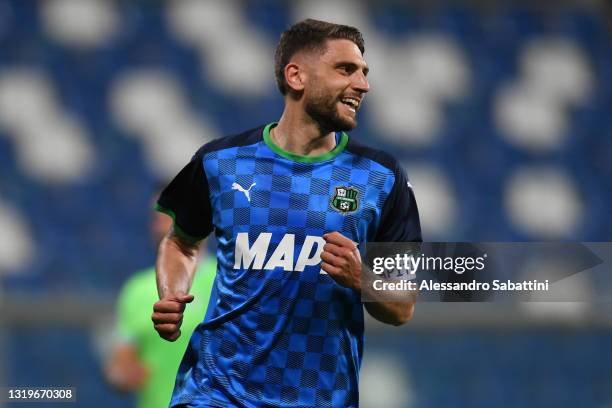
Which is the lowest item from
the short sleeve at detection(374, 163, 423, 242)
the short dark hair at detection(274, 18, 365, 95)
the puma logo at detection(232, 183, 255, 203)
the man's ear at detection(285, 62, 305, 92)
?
the short sleeve at detection(374, 163, 423, 242)

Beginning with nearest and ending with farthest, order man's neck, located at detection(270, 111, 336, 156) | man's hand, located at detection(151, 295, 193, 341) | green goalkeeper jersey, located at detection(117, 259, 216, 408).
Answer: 1. man's hand, located at detection(151, 295, 193, 341)
2. man's neck, located at detection(270, 111, 336, 156)
3. green goalkeeper jersey, located at detection(117, 259, 216, 408)

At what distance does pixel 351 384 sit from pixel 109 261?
3.79 m

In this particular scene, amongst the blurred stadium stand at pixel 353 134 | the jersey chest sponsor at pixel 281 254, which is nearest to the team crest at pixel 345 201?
the jersey chest sponsor at pixel 281 254

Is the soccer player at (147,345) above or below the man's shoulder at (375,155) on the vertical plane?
below

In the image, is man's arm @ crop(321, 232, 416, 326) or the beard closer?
man's arm @ crop(321, 232, 416, 326)

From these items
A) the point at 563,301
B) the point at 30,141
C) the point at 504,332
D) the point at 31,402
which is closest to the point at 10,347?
the point at 31,402

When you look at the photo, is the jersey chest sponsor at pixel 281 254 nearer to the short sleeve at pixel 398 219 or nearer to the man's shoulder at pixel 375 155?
the short sleeve at pixel 398 219

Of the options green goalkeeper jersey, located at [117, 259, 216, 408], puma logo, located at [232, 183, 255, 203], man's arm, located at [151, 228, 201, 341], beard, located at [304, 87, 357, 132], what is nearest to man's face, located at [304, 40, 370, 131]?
beard, located at [304, 87, 357, 132]

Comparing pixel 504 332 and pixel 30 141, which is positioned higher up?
pixel 30 141

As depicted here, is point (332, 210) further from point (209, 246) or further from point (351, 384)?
point (209, 246)

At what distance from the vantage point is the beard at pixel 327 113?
346 centimetres

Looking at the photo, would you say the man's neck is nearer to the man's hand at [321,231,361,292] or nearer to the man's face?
the man's face

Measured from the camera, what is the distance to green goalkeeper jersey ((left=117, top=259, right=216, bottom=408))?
4.98m

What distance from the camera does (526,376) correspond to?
7.15 metres
